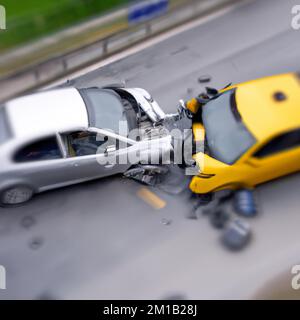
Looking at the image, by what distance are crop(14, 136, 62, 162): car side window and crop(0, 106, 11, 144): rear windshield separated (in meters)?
0.39

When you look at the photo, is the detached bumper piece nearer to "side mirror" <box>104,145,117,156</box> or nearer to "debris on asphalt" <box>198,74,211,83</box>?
"side mirror" <box>104,145,117,156</box>

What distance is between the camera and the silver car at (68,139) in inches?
303

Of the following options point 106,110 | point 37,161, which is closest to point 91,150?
point 106,110

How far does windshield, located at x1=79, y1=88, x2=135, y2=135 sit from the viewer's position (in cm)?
804

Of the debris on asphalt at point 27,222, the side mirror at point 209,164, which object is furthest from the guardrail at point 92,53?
the side mirror at point 209,164

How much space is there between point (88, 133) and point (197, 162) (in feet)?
7.07

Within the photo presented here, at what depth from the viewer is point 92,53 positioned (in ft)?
38.1

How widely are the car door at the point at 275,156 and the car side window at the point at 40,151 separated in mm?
3574

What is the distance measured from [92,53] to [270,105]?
5780 mm

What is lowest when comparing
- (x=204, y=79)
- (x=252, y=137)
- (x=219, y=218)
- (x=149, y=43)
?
(x=219, y=218)

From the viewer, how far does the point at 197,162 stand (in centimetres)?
797

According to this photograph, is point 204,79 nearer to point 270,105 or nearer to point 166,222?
point 270,105

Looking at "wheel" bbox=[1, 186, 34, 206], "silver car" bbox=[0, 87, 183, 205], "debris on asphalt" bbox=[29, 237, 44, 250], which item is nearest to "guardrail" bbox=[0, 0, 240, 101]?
"silver car" bbox=[0, 87, 183, 205]

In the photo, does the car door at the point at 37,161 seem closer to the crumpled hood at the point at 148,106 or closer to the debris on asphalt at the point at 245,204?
the crumpled hood at the point at 148,106
